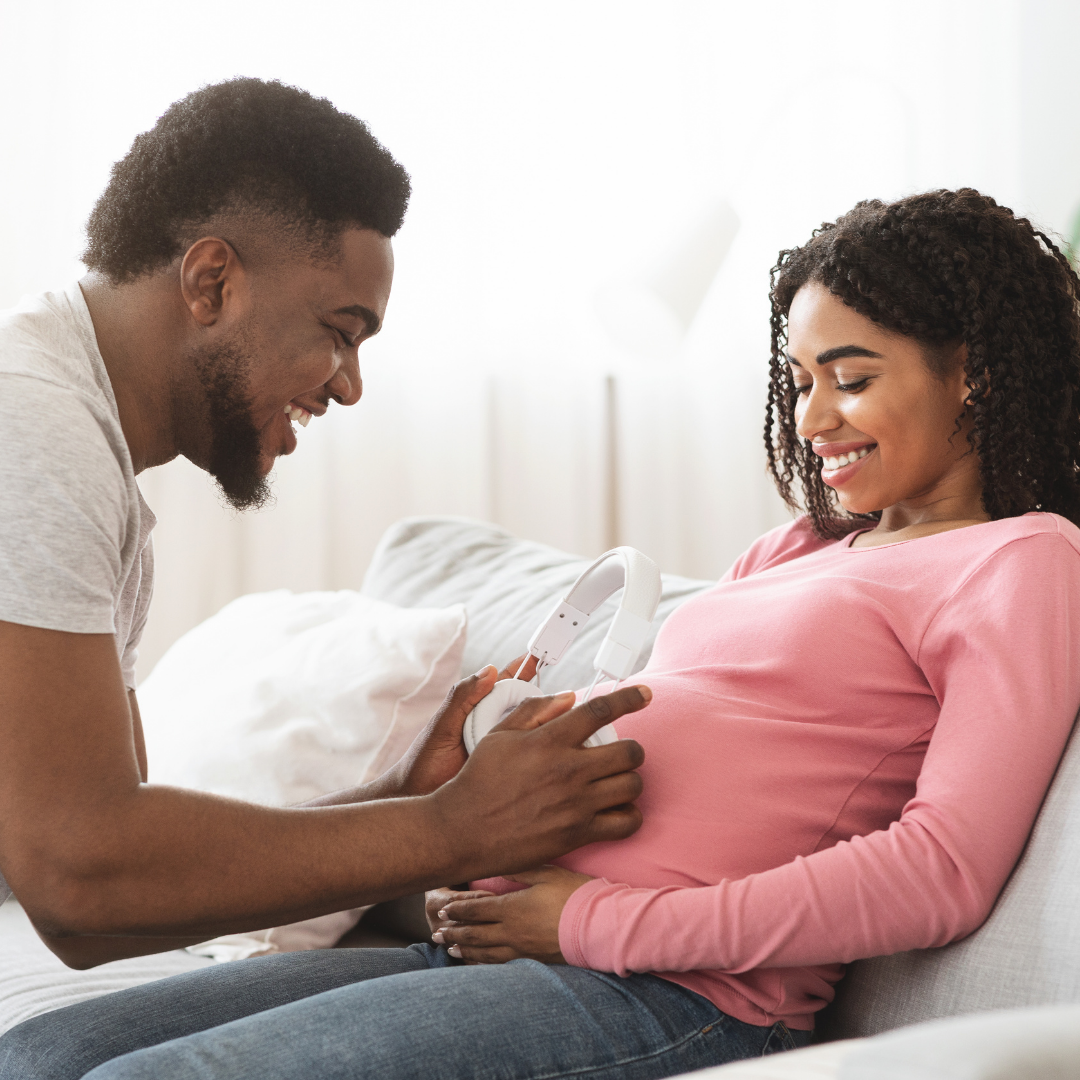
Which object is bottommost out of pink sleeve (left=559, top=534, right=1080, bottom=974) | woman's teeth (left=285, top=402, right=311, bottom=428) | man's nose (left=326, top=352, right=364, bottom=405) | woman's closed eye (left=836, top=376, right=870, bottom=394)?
pink sleeve (left=559, top=534, right=1080, bottom=974)

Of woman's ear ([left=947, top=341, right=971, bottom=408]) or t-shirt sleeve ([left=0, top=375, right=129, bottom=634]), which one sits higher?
woman's ear ([left=947, top=341, right=971, bottom=408])

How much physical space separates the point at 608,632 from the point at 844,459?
34 centimetres

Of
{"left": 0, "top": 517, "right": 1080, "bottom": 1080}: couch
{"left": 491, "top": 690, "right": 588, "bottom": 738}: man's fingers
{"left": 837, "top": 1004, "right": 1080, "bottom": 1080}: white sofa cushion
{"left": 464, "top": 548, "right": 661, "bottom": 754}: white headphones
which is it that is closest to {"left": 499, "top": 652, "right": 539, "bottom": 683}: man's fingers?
{"left": 464, "top": 548, "right": 661, "bottom": 754}: white headphones

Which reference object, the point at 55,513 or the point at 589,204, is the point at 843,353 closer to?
the point at 55,513

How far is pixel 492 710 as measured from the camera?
97 centimetres

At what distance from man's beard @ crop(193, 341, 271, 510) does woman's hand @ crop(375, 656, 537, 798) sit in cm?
31

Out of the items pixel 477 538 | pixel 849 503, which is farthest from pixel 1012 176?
pixel 849 503

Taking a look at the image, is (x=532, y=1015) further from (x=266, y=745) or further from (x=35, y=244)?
(x=35, y=244)

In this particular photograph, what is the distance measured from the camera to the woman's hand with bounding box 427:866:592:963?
34.7 inches

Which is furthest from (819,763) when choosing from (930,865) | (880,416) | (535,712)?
(880,416)

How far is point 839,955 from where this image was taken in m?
0.82

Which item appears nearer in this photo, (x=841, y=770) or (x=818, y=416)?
(x=841, y=770)

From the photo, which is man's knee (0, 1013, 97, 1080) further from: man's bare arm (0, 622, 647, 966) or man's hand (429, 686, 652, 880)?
man's hand (429, 686, 652, 880)

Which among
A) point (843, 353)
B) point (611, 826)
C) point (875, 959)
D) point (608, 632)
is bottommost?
point (875, 959)
